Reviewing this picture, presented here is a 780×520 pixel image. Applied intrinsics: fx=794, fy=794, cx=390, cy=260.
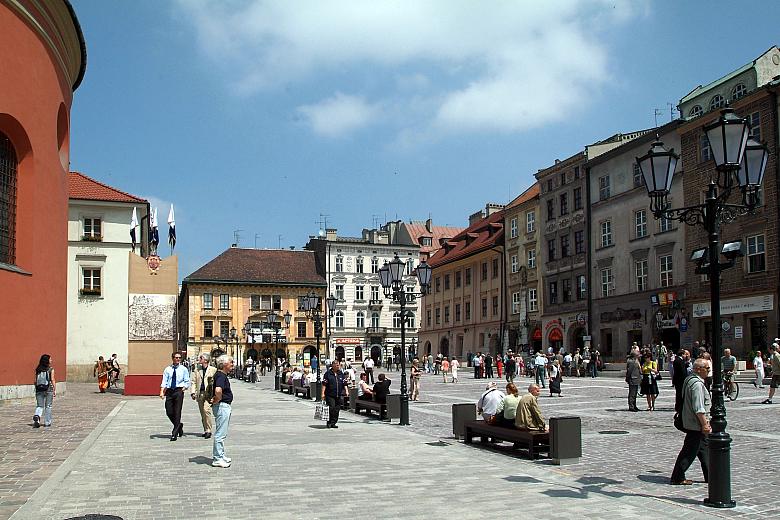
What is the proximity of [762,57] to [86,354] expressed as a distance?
39.1 m

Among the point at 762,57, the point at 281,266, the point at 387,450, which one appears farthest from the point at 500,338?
the point at 387,450

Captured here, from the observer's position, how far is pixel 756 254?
3712 cm

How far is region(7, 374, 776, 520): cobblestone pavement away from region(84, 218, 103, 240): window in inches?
1210

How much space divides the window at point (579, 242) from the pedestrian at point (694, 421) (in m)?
42.2

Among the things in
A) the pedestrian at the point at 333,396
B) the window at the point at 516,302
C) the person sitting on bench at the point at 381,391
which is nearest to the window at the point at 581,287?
the window at the point at 516,302

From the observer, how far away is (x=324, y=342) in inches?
Answer: 3386

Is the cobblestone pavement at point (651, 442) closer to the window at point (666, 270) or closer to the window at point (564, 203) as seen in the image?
the window at point (666, 270)

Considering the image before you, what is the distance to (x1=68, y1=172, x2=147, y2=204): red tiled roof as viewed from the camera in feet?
149

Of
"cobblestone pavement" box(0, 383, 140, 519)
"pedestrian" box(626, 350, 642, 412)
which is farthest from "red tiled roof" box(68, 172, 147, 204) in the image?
"pedestrian" box(626, 350, 642, 412)

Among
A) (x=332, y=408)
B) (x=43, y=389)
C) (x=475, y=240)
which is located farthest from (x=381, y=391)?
(x=475, y=240)

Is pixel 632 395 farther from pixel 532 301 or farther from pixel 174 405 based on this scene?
pixel 532 301

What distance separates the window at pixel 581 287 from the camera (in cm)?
5081

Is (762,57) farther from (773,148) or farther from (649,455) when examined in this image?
(649,455)

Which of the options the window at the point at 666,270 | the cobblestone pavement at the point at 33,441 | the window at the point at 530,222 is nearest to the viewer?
the cobblestone pavement at the point at 33,441
